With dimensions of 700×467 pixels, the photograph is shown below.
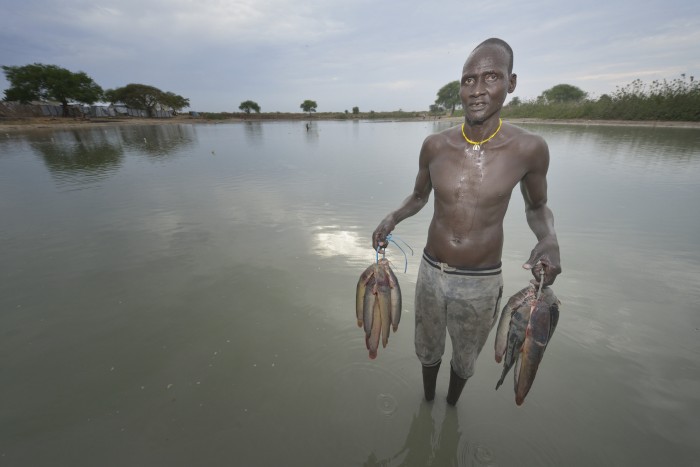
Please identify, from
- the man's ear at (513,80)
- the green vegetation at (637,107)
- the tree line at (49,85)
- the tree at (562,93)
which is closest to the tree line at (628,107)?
the green vegetation at (637,107)

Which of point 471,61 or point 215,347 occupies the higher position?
point 471,61

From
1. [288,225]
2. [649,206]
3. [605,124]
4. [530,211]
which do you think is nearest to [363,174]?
[288,225]

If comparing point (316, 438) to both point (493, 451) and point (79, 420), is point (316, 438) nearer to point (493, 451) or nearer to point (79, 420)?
point (493, 451)

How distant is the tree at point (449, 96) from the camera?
93287mm

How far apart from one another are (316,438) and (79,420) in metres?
2.25

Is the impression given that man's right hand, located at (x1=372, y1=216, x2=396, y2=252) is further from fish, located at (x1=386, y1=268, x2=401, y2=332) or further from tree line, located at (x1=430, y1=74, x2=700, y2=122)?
tree line, located at (x1=430, y1=74, x2=700, y2=122)

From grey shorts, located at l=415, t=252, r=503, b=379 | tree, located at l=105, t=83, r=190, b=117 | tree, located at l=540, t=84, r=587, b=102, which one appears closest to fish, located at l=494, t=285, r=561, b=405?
grey shorts, located at l=415, t=252, r=503, b=379

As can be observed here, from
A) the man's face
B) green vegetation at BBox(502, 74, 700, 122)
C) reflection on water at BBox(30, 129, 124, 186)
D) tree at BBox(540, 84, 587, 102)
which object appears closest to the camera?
the man's face

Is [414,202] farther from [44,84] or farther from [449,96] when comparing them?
[449,96]

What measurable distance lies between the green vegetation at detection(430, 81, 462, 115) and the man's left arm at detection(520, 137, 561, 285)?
103 meters

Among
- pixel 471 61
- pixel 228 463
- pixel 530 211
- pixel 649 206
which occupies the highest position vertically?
pixel 471 61

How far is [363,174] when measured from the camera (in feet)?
41.4

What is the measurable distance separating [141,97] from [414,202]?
286 feet

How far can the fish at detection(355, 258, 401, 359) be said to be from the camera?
2.23 m
